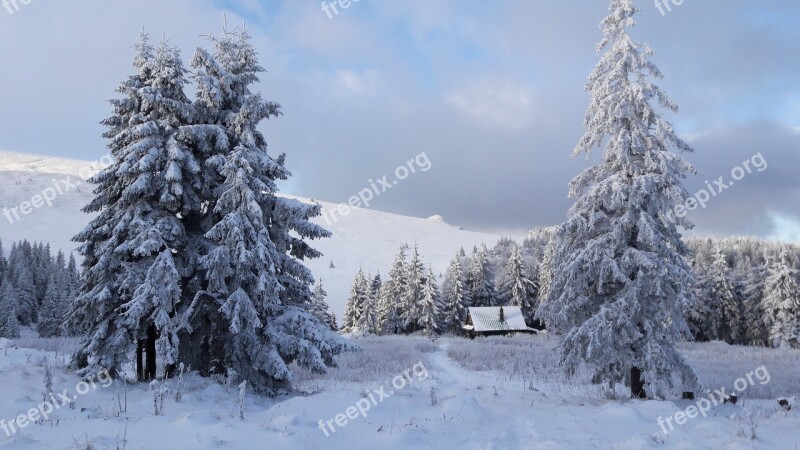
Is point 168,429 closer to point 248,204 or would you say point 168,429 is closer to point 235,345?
point 235,345

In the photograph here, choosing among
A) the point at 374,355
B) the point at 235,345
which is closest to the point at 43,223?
the point at 374,355

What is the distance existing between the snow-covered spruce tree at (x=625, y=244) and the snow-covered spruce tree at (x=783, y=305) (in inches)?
1916

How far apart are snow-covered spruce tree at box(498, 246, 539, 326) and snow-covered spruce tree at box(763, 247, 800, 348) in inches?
1038

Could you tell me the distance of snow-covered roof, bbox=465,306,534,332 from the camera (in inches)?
2331

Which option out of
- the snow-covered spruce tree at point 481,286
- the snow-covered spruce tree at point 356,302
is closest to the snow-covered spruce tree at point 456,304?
the snow-covered spruce tree at point 481,286

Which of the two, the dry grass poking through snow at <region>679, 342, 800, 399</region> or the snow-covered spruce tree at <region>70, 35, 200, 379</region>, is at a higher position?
the snow-covered spruce tree at <region>70, 35, 200, 379</region>

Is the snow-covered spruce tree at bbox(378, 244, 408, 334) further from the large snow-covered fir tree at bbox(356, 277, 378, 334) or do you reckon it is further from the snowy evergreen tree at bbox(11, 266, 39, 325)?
the snowy evergreen tree at bbox(11, 266, 39, 325)

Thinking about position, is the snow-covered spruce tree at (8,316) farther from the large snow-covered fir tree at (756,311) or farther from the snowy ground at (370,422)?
the large snow-covered fir tree at (756,311)

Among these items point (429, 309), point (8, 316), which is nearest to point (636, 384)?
point (429, 309)

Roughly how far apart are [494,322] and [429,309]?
8359 millimetres

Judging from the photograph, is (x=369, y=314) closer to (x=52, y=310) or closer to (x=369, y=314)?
(x=369, y=314)

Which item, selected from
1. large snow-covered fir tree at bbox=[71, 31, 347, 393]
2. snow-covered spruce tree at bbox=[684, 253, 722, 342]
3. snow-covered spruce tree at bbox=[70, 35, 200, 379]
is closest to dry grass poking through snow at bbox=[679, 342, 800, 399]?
large snow-covered fir tree at bbox=[71, 31, 347, 393]

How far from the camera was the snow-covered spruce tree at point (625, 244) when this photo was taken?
1366cm

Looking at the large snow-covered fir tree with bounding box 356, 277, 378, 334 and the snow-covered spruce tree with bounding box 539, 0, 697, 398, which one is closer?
the snow-covered spruce tree with bounding box 539, 0, 697, 398
